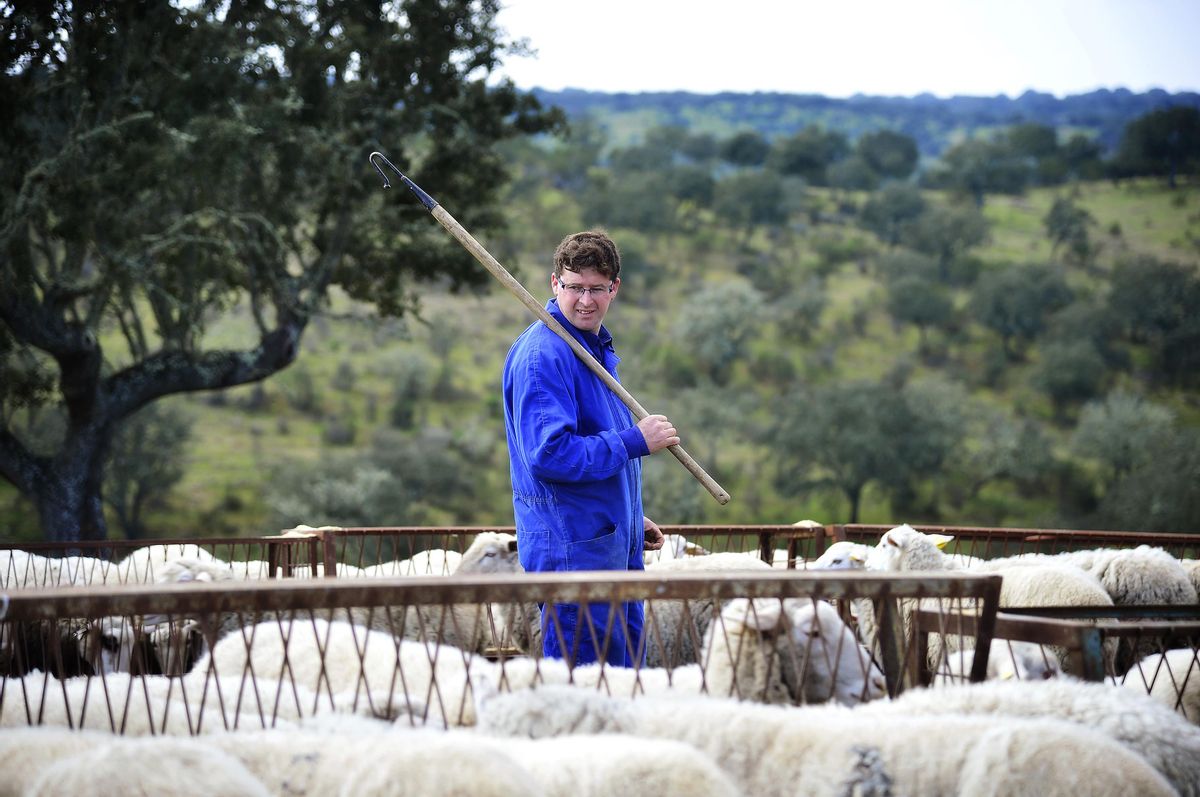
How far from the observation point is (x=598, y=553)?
4.00 metres

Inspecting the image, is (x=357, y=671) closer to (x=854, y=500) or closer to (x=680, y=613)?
(x=680, y=613)

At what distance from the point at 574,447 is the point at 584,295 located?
595mm

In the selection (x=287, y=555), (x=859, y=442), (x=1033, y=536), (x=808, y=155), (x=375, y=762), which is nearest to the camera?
(x=375, y=762)

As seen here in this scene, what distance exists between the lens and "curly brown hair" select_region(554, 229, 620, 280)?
3.99m

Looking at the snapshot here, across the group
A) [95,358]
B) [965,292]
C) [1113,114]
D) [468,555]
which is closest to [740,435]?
[965,292]

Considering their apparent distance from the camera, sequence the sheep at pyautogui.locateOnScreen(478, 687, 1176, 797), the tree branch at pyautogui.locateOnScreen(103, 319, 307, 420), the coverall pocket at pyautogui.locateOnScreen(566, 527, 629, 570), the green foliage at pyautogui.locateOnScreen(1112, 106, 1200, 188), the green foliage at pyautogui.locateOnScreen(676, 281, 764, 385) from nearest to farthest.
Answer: the sheep at pyautogui.locateOnScreen(478, 687, 1176, 797) → the coverall pocket at pyautogui.locateOnScreen(566, 527, 629, 570) → the tree branch at pyautogui.locateOnScreen(103, 319, 307, 420) → the green foliage at pyautogui.locateOnScreen(676, 281, 764, 385) → the green foliage at pyautogui.locateOnScreen(1112, 106, 1200, 188)

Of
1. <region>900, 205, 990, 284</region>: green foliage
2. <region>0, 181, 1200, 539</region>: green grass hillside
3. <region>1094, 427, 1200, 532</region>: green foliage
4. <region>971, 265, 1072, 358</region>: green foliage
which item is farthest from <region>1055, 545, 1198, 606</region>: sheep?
<region>900, 205, 990, 284</region>: green foliage

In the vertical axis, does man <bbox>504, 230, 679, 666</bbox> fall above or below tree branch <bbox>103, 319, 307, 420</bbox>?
above

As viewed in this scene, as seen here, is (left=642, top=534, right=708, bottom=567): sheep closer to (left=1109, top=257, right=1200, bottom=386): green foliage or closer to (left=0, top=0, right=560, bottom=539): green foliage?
(left=0, top=0, right=560, bottom=539): green foliage

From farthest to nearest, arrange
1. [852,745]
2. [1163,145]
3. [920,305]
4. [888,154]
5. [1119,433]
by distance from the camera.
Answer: [888,154]
[1163,145]
[920,305]
[1119,433]
[852,745]

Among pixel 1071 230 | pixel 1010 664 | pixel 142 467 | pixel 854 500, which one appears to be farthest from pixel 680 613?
pixel 1071 230

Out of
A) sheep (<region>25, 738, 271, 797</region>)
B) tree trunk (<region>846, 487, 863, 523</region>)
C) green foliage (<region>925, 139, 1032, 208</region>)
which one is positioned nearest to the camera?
sheep (<region>25, 738, 271, 797</region>)

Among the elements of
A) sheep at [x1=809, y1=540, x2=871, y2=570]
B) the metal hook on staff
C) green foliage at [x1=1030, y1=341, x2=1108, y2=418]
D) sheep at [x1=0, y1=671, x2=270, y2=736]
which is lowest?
green foliage at [x1=1030, y1=341, x2=1108, y2=418]

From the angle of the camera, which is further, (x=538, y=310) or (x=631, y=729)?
(x=538, y=310)
